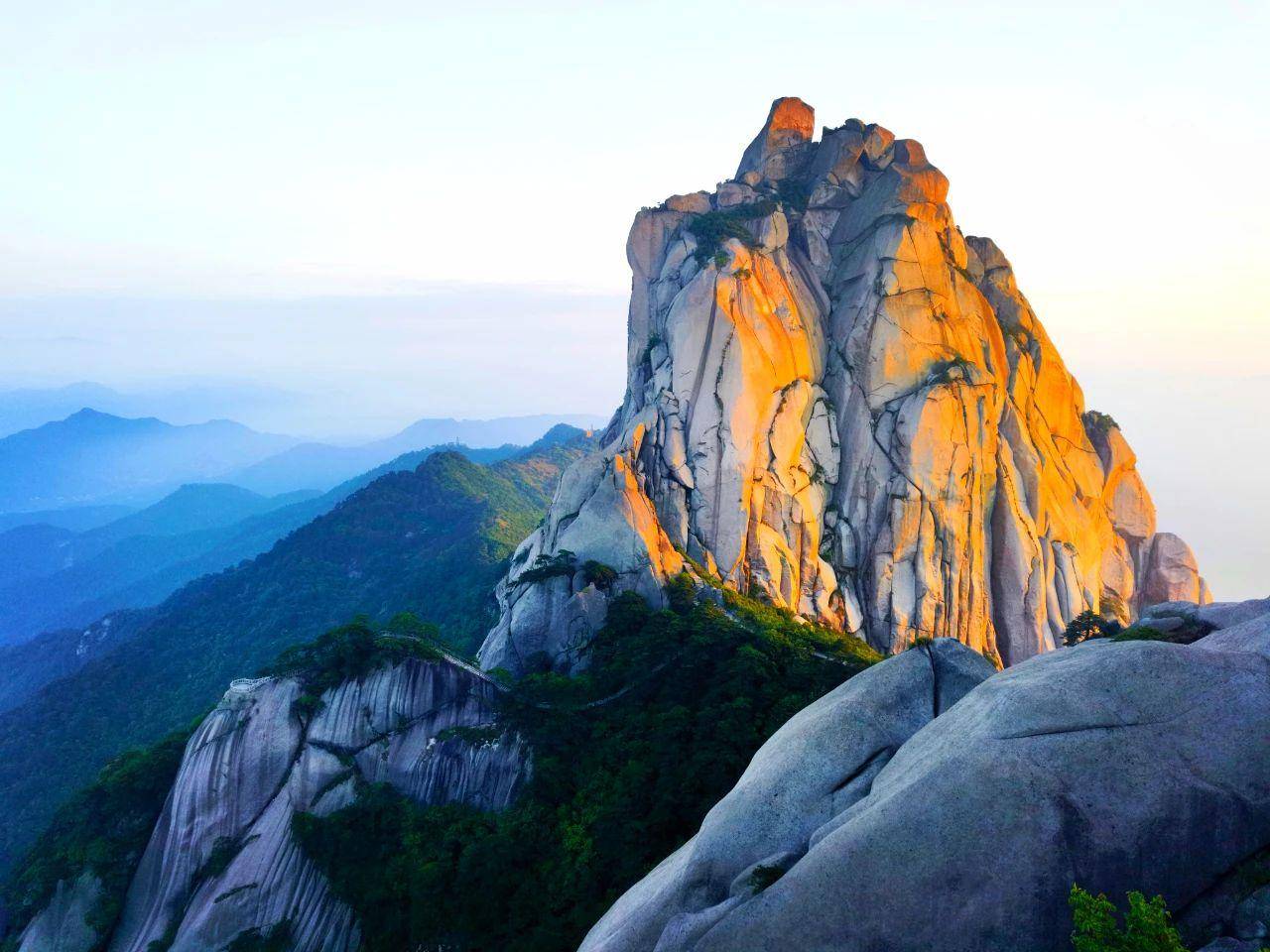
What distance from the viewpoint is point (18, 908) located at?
88.6 ft

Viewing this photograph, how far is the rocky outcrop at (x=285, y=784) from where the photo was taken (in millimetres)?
26328

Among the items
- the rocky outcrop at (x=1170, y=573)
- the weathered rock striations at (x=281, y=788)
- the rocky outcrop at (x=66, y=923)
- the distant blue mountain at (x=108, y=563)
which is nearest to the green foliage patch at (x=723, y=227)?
the weathered rock striations at (x=281, y=788)

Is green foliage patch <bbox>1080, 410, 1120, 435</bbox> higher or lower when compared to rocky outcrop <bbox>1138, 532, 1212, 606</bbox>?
higher

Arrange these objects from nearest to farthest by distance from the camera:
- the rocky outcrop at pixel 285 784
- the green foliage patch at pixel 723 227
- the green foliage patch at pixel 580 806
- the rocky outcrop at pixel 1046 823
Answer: the rocky outcrop at pixel 1046 823
the green foliage patch at pixel 580 806
the rocky outcrop at pixel 285 784
the green foliage patch at pixel 723 227

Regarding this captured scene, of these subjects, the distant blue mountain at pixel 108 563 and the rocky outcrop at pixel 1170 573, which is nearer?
the rocky outcrop at pixel 1170 573

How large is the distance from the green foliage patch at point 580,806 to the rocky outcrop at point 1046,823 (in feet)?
26.0

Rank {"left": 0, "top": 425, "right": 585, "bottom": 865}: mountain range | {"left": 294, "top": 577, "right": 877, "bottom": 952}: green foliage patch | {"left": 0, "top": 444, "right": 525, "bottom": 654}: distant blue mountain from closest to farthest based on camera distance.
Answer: {"left": 294, "top": 577, "right": 877, "bottom": 952}: green foliage patch, {"left": 0, "top": 425, "right": 585, "bottom": 865}: mountain range, {"left": 0, "top": 444, "right": 525, "bottom": 654}: distant blue mountain

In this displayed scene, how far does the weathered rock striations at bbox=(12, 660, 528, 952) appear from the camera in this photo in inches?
1037

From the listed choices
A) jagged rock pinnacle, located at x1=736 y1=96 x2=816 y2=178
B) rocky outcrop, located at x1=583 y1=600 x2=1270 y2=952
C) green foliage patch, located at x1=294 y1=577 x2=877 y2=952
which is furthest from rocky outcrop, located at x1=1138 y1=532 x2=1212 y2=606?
rocky outcrop, located at x1=583 y1=600 x2=1270 y2=952

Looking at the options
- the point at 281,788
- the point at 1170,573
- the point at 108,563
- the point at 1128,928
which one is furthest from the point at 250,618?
the point at 108,563

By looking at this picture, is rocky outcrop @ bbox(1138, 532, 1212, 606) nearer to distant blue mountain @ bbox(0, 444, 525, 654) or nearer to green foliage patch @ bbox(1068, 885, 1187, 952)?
green foliage patch @ bbox(1068, 885, 1187, 952)

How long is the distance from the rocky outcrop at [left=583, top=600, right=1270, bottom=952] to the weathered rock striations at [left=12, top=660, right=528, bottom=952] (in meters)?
15.9

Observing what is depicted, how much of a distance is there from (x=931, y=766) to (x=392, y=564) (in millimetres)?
74805

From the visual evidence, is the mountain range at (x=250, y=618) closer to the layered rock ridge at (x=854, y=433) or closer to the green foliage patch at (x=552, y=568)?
the green foliage patch at (x=552, y=568)
